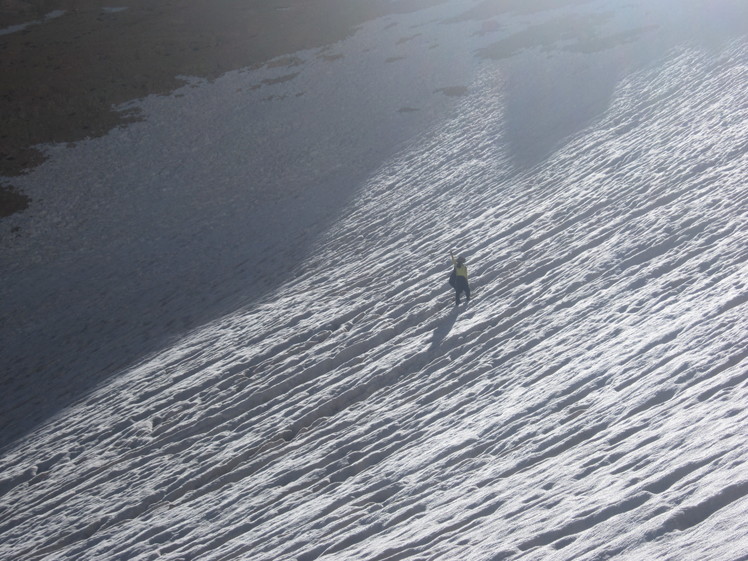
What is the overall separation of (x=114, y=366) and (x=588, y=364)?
1135 centimetres

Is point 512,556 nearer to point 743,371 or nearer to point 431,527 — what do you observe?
point 431,527

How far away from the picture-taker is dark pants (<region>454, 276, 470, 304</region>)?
14.5 metres

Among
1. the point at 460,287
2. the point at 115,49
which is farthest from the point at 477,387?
the point at 115,49

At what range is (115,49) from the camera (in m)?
45.9

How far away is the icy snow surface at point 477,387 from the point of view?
8.08m

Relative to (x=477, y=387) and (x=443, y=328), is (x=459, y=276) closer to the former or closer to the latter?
(x=443, y=328)

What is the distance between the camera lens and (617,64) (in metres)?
29.5

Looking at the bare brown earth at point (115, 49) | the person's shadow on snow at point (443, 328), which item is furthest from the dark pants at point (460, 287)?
the bare brown earth at point (115, 49)


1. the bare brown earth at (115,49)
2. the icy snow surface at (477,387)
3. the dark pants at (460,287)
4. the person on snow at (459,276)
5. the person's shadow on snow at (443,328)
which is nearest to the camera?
the icy snow surface at (477,387)

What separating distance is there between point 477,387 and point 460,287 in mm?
3179

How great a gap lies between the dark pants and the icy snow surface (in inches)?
11.5

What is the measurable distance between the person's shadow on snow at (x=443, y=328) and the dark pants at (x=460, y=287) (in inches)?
10.6

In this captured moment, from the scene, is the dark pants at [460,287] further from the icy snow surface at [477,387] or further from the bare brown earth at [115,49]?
the bare brown earth at [115,49]

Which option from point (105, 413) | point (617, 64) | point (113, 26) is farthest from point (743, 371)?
point (113, 26)
